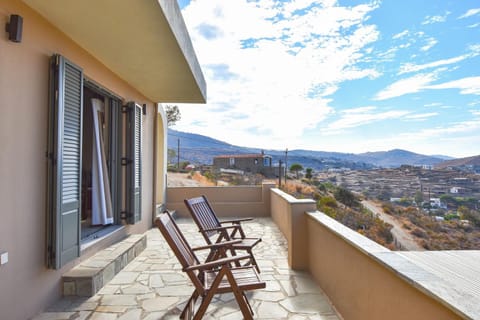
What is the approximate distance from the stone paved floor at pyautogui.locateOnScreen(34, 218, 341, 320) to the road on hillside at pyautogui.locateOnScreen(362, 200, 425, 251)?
16.9 feet

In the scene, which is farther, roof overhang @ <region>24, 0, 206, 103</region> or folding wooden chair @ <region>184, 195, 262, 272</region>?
folding wooden chair @ <region>184, 195, 262, 272</region>

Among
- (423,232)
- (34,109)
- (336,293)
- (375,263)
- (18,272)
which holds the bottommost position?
(423,232)

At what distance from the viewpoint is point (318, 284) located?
354cm

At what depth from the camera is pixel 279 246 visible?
17.6ft

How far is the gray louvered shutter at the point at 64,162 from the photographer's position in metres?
2.98

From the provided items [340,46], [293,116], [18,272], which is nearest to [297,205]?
[18,272]

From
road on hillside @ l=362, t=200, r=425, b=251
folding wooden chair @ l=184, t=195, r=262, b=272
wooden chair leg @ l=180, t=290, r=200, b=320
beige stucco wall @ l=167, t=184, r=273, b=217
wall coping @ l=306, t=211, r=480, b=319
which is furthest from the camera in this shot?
beige stucco wall @ l=167, t=184, r=273, b=217

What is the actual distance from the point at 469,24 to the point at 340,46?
4.11 m

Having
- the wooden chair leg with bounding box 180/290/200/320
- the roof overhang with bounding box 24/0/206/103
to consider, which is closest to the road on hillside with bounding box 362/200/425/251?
the wooden chair leg with bounding box 180/290/200/320

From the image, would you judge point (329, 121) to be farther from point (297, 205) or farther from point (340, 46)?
point (297, 205)

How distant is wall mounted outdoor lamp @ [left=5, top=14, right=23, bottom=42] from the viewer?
98.0 inches

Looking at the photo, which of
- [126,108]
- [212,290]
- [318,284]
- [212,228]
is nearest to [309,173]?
[126,108]

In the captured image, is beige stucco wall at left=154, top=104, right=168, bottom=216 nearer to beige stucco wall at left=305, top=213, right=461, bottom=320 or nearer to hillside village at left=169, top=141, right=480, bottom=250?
hillside village at left=169, top=141, right=480, bottom=250

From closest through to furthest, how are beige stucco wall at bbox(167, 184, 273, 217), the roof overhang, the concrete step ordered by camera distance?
the roof overhang
the concrete step
beige stucco wall at bbox(167, 184, 273, 217)
